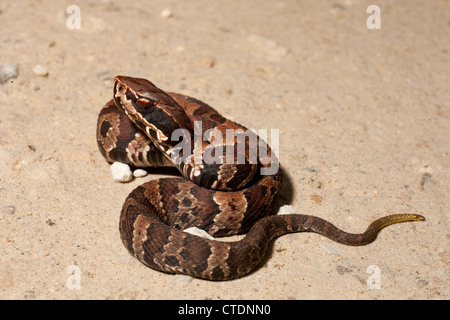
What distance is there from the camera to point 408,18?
10758mm

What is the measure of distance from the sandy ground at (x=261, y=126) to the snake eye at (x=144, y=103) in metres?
1.05

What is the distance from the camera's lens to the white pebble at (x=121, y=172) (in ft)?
20.2

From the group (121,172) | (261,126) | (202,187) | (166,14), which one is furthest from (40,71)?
(202,187)

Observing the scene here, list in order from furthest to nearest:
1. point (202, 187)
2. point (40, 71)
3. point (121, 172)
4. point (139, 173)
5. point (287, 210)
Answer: point (40, 71), point (139, 173), point (121, 172), point (287, 210), point (202, 187)

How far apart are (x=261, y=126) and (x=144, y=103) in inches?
85.5

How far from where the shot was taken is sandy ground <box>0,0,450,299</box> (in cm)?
509

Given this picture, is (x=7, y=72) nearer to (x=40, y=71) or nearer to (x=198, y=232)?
(x=40, y=71)

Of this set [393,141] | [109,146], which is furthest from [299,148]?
[109,146]

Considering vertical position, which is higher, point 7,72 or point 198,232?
point 7,72

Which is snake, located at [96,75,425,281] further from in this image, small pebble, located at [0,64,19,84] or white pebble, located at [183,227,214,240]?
small pebble, located at [0,64,19,84]

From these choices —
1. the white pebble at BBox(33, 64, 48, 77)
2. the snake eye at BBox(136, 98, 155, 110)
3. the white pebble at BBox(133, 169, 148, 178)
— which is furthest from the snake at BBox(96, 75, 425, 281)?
the white pebble at BBox(33, 64, 48, 77)

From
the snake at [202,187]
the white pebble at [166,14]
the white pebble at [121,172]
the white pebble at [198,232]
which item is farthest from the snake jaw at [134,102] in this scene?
the white pebble at [166,14]

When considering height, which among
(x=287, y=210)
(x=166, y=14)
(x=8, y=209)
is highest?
(x=166, y=14)

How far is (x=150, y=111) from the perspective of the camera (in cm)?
579
